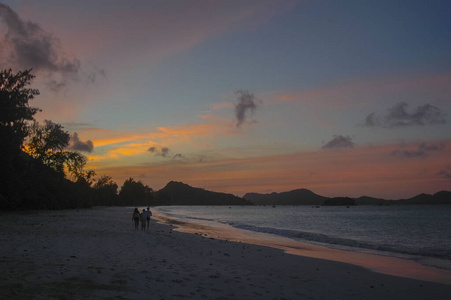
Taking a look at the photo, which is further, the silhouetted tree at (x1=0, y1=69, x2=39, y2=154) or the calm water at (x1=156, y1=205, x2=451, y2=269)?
the silhouetted tree at (x1=0, y1=69, x2=39, y2=154)

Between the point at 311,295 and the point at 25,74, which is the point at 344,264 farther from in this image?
the point at 25,74

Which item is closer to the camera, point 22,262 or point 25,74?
point 22,262

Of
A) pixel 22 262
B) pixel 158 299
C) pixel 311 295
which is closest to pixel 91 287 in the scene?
pixel 158 299

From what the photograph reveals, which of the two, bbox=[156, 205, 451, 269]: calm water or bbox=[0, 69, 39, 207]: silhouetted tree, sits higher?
bbox=[0, 69, 39, 207]: silhouetted tree

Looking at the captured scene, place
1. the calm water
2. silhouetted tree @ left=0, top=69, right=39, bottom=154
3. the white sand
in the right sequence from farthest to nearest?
silhouetted tree @ left=0, top=69, right=39, bottom=154
the calm water
the white sand

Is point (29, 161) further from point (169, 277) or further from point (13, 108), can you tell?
point (169, 277)

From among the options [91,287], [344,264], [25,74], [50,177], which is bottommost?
[344,264]

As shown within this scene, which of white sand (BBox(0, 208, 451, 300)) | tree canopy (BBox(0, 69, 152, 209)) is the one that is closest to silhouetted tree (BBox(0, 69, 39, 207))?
tree canopy (BBox(0, 69, 152, 209))

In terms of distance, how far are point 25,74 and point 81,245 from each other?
33.4 metres

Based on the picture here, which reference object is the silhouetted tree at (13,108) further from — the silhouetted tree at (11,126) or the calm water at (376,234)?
the calm water at (376,234)

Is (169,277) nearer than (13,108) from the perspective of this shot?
Yes

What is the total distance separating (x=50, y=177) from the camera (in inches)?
2584

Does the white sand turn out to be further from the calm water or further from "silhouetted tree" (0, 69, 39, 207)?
"silhouetted tree" (0, 69, 39, 207)

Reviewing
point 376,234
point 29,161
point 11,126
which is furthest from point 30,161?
point 376,234
